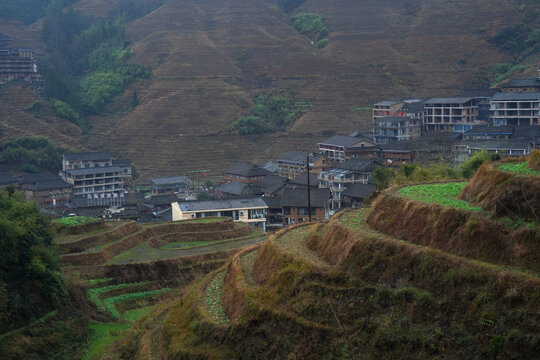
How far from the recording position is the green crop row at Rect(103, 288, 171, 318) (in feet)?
74.6

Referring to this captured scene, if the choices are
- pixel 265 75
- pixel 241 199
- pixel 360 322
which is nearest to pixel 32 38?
pixel 265 75

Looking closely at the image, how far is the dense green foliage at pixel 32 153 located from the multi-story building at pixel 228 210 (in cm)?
2188

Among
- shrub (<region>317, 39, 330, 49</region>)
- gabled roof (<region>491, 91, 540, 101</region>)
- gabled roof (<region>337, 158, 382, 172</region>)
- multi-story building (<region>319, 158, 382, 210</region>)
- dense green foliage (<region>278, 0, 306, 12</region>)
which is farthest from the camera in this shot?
dense green foliage (<region>278, 0, 306, 12</region>)

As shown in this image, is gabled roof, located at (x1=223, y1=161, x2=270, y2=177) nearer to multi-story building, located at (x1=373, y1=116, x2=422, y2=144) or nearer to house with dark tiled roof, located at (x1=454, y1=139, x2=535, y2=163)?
multi-story building, located at (x1=373, y1=116, x2=422, y2=144)

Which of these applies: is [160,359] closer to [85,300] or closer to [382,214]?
[382,214]

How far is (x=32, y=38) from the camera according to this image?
93.2 meters

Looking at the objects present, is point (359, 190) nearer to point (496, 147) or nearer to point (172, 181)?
point (496, 147)

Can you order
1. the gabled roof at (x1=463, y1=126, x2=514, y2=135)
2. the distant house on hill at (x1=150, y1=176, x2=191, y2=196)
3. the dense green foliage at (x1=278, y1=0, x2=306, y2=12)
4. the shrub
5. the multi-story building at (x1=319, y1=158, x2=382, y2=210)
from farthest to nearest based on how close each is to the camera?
the dense green foliage at (x1=278, y1=0, x2=306, y2=12) → the shrub → the distant house on hill at (x1=150, y1=176, x2=191, y2=196) → the gabled roof at (x1=463, y1=126, x2=514, y2=135) → the multi-story building at (x1=319, y1=158, x2=382, y2=210)

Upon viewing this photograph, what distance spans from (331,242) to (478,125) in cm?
4089

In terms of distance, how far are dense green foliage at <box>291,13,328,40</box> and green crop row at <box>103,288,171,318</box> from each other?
68246 millimetres

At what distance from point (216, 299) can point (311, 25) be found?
79865 millimetres

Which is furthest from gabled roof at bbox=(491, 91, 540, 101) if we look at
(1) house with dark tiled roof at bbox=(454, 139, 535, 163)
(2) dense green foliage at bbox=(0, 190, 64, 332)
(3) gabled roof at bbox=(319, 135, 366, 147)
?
(2) dense green foliage at bbox=(0, 190, 64, 332)

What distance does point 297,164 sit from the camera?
167 ft

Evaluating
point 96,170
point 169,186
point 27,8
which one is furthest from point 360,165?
point 27,8
